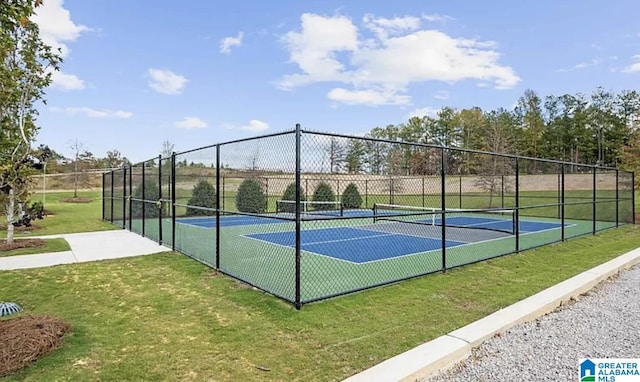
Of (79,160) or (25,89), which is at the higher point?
(79,160)

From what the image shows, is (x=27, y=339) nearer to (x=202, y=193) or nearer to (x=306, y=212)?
(x=306, y=212)

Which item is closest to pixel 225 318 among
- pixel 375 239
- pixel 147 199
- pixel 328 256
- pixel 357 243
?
pixel 328 256

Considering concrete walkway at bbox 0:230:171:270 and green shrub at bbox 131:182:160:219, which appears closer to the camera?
concrete walkway at bbox 0:230:171:270

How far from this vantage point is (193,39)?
15.2m

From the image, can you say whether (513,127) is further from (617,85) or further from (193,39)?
(193,39)

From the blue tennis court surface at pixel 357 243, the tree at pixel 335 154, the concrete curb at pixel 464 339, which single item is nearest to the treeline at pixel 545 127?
the blue tennis court surface at pixel 357 243

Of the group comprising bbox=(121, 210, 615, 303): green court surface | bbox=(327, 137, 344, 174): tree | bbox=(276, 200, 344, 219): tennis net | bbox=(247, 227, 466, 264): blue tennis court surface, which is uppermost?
bbox=(327, 137, 344, 174): tree

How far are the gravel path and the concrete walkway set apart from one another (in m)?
6.47

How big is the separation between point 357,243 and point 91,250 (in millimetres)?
5904

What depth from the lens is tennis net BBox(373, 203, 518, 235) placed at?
5.85 metres

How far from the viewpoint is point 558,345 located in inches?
128

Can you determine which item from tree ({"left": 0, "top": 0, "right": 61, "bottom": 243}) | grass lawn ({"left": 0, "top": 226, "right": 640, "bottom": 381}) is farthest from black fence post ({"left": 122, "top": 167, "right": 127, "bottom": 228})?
grass lawn ({"left": 0, "top": 226, "right": 640, "bottom": 381})

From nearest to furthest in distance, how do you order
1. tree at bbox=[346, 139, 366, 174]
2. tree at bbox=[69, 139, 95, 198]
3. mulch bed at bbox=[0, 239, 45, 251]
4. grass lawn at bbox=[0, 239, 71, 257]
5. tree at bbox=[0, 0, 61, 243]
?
1. tree at bbox=[346, 139, 366, 174]
2. grass lawn at bbox=[0, 239, 71, 257]
3. mulch bed at bbox=[0, 239, 45, 251]
4. tree at bbox=[0, 0, 61, 243]
5. tree at bbox=[69, 139, 95, 198]

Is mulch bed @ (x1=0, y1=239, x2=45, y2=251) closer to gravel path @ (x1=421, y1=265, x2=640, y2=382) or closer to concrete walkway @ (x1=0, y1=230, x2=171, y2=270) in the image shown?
concrete walkway @ (x1=0, y1=230, x2=171, y2=270)
